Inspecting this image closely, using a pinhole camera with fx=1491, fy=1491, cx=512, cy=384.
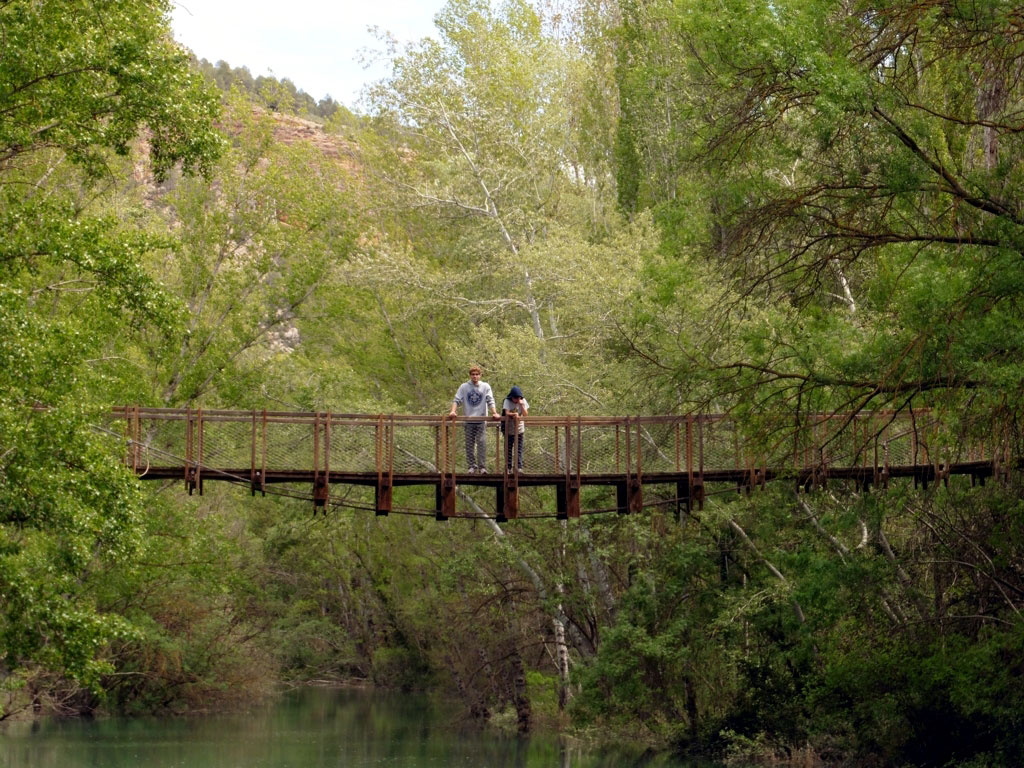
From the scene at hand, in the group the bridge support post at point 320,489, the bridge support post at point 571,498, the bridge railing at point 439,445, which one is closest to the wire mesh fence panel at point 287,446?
the bridge railing at point 439,445

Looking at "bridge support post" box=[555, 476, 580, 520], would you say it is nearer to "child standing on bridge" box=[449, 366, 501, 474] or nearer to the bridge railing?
the bridge railing

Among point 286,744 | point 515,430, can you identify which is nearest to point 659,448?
point 515,430

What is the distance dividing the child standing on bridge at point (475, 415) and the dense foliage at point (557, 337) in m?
1.97

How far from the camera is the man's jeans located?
1521 cm

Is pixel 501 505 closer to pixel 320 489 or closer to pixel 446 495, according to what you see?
pixel 446 495

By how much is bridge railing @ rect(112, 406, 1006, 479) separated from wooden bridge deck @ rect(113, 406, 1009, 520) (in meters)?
0.02

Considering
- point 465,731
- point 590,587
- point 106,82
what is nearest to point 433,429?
point 106,82

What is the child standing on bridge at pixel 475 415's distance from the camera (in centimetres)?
1518

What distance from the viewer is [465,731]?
1139 inches

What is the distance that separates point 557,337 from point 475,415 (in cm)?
828

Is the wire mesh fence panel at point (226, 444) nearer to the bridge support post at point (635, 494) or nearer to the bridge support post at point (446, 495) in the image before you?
the bridge support post at point (446, 495)

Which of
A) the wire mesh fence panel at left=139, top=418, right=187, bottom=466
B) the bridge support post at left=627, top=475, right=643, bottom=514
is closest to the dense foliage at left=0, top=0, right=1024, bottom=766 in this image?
the wire mesh fence panel at left=139, top=418, right=187, bottom=466

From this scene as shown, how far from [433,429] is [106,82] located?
16.5ft

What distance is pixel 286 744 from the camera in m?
27.6
